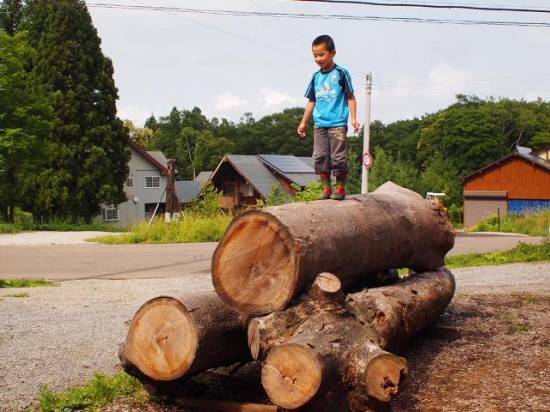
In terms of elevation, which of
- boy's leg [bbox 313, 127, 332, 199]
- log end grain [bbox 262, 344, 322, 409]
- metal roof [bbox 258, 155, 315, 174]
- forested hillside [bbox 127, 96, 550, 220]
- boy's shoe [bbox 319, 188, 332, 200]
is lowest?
log end grain [bbox 262, 344, 322, 409]

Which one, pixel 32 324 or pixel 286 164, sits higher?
pixel 286 164

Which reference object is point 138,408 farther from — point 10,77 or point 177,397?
point 10,77

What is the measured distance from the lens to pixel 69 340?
618cm

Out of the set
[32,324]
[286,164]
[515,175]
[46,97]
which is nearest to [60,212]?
[46,97]

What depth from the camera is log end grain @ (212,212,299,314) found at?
4.47 metres

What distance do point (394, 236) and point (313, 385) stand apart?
7.43 feet

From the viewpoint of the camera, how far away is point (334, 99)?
19.7 feet

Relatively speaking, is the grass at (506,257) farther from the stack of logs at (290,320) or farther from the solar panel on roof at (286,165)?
the solar panel on roof at (286,165)

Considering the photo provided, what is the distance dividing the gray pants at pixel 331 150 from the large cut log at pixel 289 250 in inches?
19.1

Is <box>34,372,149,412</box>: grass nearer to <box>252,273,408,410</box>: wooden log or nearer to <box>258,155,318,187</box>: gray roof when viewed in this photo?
<box>252,273,408,410</box>: wooden log

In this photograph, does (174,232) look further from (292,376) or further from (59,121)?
(292,376)

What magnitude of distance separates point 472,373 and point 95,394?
2.82 meters

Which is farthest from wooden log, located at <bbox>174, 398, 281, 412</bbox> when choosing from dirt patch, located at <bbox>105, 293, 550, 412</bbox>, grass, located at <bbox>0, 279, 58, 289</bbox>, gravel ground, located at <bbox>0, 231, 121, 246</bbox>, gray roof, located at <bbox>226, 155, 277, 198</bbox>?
gray roof, located at <bbox>226, 155, 277, 198</bbox>

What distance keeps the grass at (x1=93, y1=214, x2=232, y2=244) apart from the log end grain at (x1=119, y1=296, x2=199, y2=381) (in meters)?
14.6
